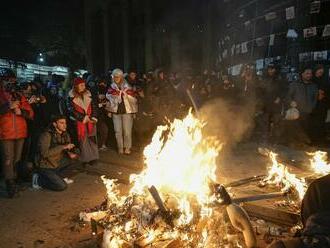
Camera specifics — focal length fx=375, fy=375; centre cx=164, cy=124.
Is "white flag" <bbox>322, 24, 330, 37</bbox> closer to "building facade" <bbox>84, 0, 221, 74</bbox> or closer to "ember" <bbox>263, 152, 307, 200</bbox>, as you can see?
"ember" <bbox>263, 152, 307, 200</bbox>

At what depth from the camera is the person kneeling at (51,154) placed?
7.37m

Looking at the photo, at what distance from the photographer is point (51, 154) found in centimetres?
745

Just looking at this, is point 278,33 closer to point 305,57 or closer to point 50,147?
point 305,57

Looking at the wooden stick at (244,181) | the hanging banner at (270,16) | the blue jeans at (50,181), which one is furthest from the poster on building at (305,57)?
the blue jeans at (50,181)

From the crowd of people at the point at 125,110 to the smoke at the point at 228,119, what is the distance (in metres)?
0.14

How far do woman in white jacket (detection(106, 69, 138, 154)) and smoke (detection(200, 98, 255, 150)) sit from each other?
107 inches

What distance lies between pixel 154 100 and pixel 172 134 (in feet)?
15.0

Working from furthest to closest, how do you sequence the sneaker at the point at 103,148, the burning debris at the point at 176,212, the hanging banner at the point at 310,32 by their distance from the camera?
the hanging banner at the point at 310,32 → the sneaker at the point at 103,148 → the burning debris at the point at 176,212

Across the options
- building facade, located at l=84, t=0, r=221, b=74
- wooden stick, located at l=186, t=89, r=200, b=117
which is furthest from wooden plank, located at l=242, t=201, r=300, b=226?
building facade, located at l=84, t=0, r=221, b=74

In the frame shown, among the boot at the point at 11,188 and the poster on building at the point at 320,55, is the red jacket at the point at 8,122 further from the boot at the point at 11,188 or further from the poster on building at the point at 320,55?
the poster on building at the point at 320,55

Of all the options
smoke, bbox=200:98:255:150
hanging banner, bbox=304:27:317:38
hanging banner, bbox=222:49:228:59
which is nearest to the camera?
hanging banner, bbox=304:27:317:38

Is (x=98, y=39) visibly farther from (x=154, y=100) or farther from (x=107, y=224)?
(x=107, y=224)

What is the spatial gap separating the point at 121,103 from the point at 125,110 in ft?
0.68

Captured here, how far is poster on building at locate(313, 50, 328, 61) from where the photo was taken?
11121mm
